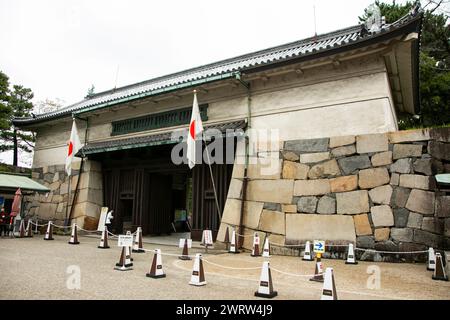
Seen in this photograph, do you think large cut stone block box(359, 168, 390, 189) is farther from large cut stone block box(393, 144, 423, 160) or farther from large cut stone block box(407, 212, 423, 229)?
large cut stone block box(407, 212, 423, 229)

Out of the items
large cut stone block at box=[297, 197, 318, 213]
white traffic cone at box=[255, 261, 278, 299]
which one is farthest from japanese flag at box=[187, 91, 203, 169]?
white traffic cone at box=[255, 261, 278, 299]

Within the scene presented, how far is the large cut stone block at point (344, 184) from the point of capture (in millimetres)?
8695

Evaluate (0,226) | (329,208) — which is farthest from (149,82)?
(329,208)

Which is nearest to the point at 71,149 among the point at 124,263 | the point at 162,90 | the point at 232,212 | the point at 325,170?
the point at 162,90

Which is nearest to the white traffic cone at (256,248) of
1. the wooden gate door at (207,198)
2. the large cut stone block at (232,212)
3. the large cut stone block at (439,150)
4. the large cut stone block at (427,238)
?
the large cut stone block at (232,212)

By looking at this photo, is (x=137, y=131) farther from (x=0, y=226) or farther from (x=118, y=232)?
(x=0, y=226)

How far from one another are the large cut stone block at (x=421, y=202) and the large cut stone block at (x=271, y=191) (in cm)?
328

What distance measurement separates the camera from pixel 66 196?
15.8m

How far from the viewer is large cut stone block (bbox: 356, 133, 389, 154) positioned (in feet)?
27.9

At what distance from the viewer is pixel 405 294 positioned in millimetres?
4992

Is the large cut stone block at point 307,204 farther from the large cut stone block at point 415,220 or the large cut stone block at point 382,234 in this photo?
the large cut stone block at point 415,220

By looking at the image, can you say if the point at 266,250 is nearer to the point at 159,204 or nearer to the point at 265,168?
the point at 265,168

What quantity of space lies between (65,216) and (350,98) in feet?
47.8

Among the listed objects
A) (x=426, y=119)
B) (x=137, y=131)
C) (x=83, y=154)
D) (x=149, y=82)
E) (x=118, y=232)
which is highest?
(x=149, y=82)
